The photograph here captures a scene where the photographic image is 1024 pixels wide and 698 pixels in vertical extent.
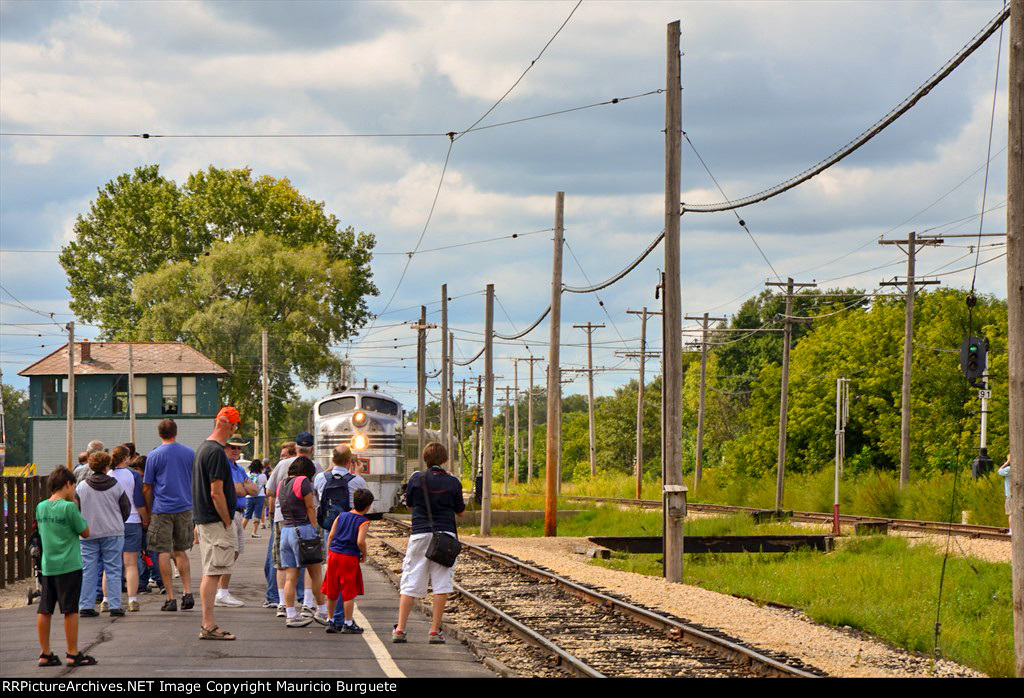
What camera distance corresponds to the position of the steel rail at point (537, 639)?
37.8 feet

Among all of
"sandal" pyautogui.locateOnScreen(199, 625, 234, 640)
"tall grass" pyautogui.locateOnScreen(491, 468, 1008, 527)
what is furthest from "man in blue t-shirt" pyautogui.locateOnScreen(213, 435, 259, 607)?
"tall grass" pyautogui.locateOnScreen(491, 468, 1008, 527)

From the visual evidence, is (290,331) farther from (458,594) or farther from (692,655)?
(692,655)

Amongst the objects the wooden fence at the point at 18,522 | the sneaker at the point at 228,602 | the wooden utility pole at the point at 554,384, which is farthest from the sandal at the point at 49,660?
the wooden utility pole at the point at 554,384

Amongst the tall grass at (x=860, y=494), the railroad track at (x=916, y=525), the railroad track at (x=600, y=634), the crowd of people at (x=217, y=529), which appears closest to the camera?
the crowd of people at (x=217, y=529)

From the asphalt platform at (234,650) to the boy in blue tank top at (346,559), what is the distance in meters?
0.24

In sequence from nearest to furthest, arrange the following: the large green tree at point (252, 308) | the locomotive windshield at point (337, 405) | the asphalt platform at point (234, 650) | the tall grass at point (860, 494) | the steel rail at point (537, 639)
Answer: the asphalt platform at point (234, 650)
the steel rail at point (537, 639)
the tall grass at point (860, 494)
the locomotive windshield at point (337, 405)
the large green tree at point (252, 308)

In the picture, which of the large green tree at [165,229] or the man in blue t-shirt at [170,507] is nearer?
the man in blue t-shirt at [170,507]

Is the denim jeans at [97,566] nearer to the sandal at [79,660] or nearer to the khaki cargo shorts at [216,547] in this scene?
the khaki cargo shorts at [216,547]

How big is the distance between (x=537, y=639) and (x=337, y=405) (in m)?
28.8

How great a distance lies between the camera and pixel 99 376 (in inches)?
2768

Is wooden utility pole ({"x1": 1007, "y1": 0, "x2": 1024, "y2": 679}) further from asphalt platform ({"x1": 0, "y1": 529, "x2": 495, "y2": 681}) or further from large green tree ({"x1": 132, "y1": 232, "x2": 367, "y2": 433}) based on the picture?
large green tree ({"x1": 132, "y1": 232, "x2": 367, "y2": 433})

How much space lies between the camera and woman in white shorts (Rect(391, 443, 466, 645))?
1271cm

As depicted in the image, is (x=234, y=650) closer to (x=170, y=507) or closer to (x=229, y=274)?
(x=170, y=507)
